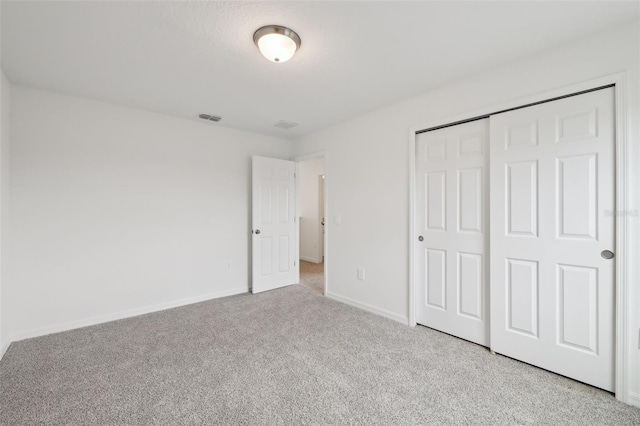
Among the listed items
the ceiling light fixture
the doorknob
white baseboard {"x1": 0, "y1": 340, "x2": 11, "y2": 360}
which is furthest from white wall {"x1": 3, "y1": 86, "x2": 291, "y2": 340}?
the doorknob

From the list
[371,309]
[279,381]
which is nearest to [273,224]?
[371,309]

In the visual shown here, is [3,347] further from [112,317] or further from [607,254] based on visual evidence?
[607,254]

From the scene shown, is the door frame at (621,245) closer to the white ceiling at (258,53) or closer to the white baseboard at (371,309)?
the white ceiling at (258,53)

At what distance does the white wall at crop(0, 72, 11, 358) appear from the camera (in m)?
2.33

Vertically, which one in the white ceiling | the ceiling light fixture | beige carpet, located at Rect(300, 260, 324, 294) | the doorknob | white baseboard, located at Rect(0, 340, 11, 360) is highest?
the white ceiling

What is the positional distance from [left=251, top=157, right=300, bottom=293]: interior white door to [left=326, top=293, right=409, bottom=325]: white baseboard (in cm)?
90

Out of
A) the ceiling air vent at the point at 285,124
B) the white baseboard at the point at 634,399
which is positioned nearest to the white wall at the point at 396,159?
the white baseboard at the point at 634,399

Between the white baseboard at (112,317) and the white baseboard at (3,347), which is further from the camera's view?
the white baseboard at (112,317)

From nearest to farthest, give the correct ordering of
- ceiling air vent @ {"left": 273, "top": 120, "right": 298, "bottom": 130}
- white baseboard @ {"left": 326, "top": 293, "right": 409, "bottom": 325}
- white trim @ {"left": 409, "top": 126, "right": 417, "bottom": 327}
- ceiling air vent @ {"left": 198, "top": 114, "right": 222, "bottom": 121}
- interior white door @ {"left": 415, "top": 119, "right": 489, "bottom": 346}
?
interior white door @ {"left": 415, "top": 119, "right": 489, "bottom": 346}
white trim @ {"left": 409, "top": 126, "right": 417, "bottom": 327}
white baseboard @ {"left": 326, "top": 293, "right": 409, "bottom": 325}
ceiling air vent @ {"left": 198, "top": 114, "right": 222, "bottom": 121}
ceiling air vent @ {"left": 273, "top": 120, "right": 298, "bottom": 130}

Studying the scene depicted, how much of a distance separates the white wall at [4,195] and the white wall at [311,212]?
173 inches

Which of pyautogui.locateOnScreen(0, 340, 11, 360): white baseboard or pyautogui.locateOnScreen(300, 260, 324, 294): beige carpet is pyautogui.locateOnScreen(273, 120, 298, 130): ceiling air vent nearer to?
pyautogui.locateOnScreen(300, 260, 324, 294): beige carpet

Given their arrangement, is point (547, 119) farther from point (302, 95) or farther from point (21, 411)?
point (21, 411)

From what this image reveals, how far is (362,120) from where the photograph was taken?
3.41m

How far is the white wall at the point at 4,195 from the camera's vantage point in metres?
2.33
